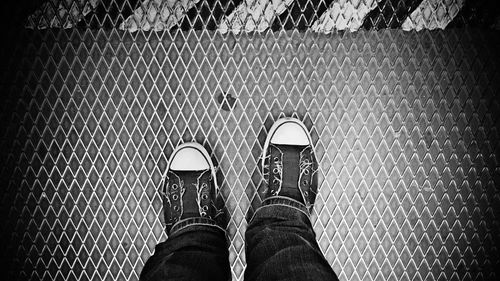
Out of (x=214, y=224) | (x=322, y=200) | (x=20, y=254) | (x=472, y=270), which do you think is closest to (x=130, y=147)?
(x=214, y=224)

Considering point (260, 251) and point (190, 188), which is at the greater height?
point (190, 188)

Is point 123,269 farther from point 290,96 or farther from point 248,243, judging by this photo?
point 290,96

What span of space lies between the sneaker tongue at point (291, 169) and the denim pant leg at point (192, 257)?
19 cm

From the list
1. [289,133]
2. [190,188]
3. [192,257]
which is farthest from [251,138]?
[192,257]

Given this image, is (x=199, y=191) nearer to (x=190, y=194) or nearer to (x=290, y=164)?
(x=190, y=194)

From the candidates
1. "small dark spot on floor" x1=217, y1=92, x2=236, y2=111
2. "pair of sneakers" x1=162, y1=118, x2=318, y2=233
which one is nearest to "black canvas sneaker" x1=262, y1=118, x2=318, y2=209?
"pair of sneakers" x1=162, y1=118, x2=318, y2=233

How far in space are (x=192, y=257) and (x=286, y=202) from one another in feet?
0.82

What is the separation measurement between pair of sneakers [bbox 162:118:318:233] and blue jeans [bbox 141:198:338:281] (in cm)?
4

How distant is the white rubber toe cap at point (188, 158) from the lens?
82cm

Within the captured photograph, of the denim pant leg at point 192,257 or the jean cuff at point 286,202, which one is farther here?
the jean cuff at point 286,202

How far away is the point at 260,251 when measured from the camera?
0.69 m

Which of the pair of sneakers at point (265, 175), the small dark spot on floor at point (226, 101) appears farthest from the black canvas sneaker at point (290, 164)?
the small dark spot on floor at point (226, 101)

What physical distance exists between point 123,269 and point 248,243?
357 mm

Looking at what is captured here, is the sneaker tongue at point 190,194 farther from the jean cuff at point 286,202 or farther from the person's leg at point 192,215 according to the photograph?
the jean cuff at point 286,202
